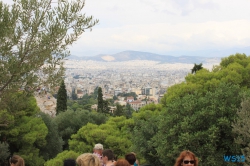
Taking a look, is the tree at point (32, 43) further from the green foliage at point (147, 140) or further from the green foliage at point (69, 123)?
the green foliage at point (69, 123)

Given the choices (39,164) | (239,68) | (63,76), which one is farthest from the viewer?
(39,164)

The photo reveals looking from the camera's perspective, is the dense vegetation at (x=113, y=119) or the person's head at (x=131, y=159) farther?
the dense vegetation at (x=113, y=119)

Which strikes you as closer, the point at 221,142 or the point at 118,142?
the point at 221,142

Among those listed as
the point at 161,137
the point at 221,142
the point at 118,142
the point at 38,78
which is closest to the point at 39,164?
the point at 118,142

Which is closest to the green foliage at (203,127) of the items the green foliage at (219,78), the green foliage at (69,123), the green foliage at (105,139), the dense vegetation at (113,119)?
the dense vegetation at (113,119)

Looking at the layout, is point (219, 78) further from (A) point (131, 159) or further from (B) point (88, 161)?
(B) point (88, 161)

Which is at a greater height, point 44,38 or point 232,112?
point 44,38

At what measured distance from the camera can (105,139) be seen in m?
21.3

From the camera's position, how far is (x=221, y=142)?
40.4 ft

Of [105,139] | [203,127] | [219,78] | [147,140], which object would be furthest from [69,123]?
[203,127]

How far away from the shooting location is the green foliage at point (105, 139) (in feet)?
68.3

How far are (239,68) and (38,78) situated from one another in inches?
523

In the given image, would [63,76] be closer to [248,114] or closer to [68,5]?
[68,5]

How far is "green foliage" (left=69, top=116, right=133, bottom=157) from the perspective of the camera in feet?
68.3
